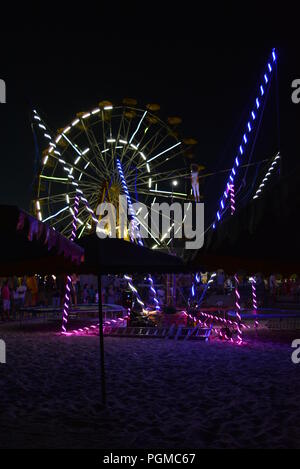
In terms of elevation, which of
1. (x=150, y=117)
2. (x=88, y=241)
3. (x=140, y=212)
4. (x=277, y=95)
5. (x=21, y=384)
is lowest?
(x=21, y=384)

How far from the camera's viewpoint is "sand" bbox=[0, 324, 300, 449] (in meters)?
4.48

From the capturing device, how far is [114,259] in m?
6.75

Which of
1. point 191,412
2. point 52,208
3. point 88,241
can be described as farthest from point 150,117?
point 191,412

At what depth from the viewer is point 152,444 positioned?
4344 mm

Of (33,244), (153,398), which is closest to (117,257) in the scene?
(33,244)

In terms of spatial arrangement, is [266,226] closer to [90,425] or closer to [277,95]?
[90,425]

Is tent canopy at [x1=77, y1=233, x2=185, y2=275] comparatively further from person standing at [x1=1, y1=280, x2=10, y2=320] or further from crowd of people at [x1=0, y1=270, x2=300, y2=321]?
person standing at [x1=1, y1=280, x2=10, y2=320]

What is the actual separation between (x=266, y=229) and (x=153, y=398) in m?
2.38

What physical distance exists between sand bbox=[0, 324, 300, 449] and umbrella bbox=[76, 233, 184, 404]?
2.23 ft

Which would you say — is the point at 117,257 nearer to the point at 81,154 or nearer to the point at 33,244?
the point at 33,244

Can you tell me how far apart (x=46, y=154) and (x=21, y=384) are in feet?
61.1

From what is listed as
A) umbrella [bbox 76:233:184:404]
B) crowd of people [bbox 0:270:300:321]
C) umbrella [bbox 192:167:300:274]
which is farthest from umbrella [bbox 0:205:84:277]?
crowd of people [bbox 0:270:300:321]

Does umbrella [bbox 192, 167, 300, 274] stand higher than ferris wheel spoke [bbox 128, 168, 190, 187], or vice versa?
ferris wheel spoke [bbox 128, 168, 190, 187]

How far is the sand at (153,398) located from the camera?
4.48 m
